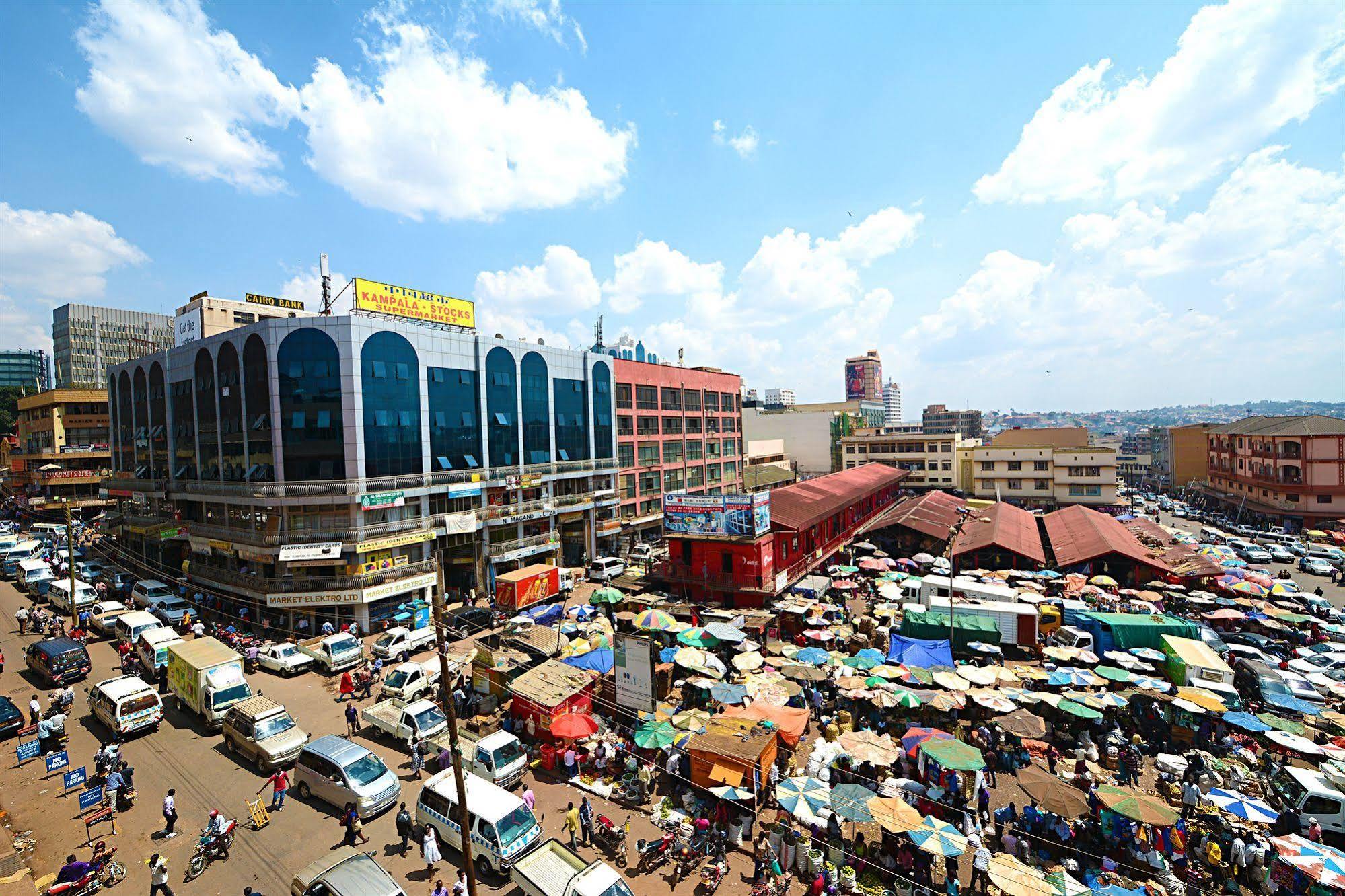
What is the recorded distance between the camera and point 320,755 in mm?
19047

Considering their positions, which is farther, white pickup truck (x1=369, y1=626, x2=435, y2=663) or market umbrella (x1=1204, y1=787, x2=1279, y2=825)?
white pickup truck (x1=369, y1=626, x2=435, y2=663)

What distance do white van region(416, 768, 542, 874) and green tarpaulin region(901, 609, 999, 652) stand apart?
74.0 ft

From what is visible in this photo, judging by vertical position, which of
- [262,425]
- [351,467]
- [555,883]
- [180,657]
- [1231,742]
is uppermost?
[262,425]

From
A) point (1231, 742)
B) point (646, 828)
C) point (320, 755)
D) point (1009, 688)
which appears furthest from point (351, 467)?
A: point (1231, 742)

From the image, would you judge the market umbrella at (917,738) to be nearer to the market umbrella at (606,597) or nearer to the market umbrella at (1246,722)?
the market umbrella at (1246,722)

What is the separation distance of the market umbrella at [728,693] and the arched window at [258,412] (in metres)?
30.3

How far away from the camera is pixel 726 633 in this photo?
99.4 ft

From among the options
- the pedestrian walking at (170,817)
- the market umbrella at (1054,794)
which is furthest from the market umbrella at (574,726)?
the market umbrella at (1054,794)

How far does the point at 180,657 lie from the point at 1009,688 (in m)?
36.0

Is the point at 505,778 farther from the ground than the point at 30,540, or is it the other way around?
the point at 30,540

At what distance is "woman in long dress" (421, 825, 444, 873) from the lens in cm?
1584

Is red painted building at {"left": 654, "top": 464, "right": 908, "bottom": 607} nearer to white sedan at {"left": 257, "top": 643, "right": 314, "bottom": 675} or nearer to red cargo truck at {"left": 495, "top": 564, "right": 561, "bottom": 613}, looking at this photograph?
red cargo truck at {"left": 495, "top": 564, "right": 561, "bottom": 613}

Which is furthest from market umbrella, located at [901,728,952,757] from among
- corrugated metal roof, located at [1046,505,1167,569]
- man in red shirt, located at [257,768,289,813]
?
corrugated metal roof, located at [1046,505,1167,569]

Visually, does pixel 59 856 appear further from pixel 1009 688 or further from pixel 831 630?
pixel 1009 688
